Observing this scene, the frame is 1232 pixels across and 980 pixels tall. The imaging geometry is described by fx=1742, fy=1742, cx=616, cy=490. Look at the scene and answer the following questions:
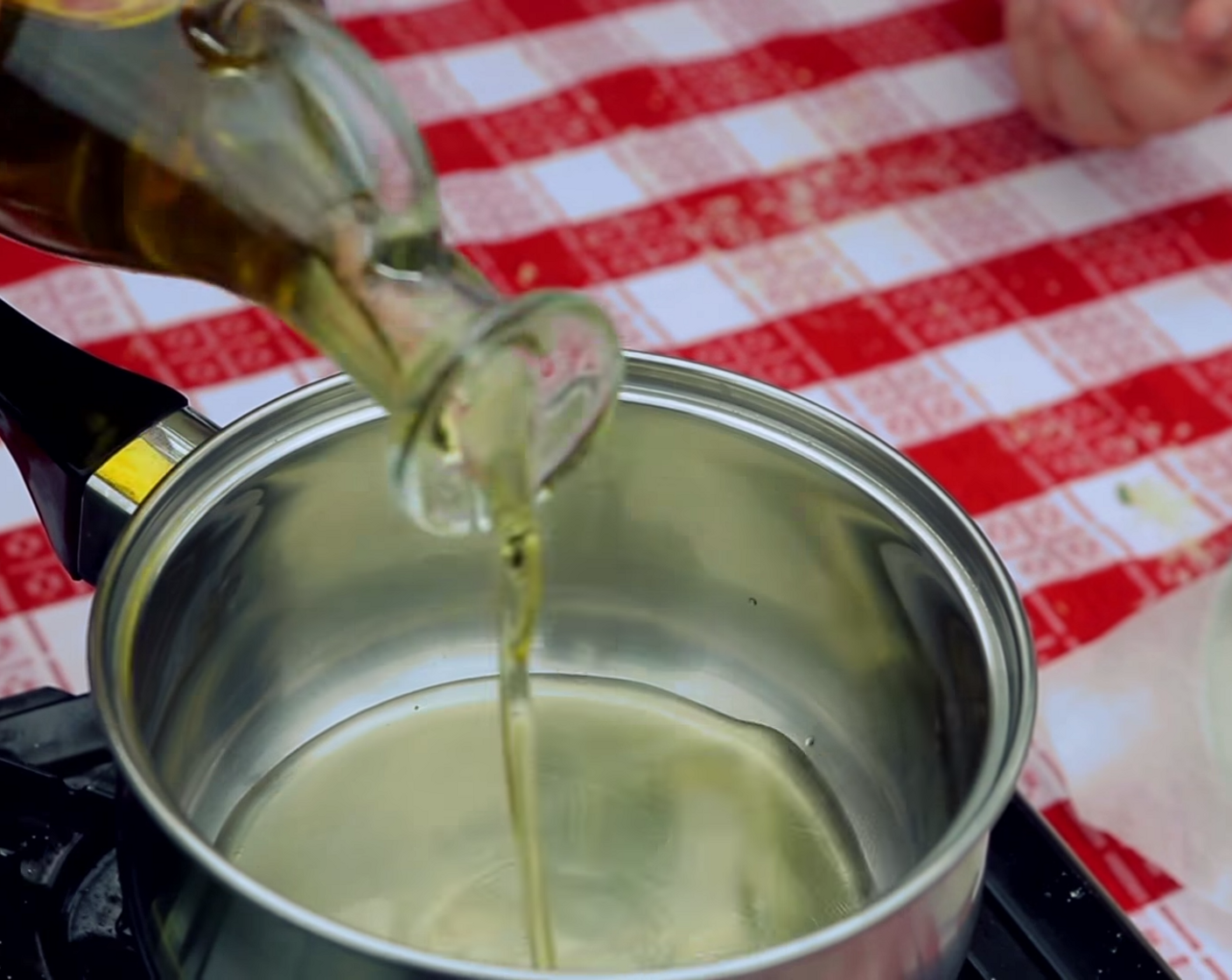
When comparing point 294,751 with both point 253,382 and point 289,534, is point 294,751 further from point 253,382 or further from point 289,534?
point 253,382

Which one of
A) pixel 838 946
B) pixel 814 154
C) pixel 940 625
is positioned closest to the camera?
pixel 838 946

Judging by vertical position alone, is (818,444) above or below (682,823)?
above

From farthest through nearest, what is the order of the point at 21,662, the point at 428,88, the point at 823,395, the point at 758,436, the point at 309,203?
the point at 428,88 < the point at 823,395 < the point at 21,662 < the point at 758,436 < the point at 309,203

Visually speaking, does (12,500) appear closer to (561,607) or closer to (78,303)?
(78,303)

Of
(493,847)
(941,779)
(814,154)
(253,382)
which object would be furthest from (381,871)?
(814,154)

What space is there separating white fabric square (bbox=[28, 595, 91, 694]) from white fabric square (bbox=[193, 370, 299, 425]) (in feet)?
0.32

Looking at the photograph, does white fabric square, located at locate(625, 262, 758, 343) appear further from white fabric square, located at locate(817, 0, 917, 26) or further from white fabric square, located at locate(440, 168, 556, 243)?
white fabric square, located at locate(817, 0, 917, 26)

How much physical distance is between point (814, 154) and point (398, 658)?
367 mm

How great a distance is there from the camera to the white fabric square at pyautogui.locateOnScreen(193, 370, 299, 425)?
0.66m

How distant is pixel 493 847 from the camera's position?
491 mm

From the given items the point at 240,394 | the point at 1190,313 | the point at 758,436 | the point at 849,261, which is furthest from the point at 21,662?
the point at 1190,313

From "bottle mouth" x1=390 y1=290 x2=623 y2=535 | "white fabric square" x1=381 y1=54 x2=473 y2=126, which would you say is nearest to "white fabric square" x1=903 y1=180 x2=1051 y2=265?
"white fabric square" x1=381 y1=54 x2=473 y2=126

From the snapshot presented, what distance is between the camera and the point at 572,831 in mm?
496

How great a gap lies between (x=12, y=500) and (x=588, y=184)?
0.28 meters
